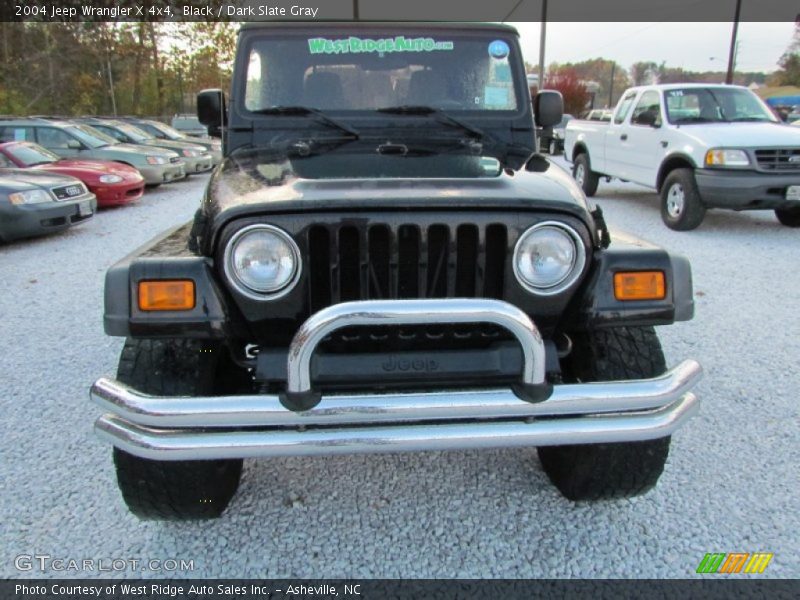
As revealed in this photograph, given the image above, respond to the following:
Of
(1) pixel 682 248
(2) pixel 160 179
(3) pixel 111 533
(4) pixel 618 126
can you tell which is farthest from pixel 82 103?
(3) pixel 111 533

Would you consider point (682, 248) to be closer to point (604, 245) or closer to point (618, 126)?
point (618, 126)

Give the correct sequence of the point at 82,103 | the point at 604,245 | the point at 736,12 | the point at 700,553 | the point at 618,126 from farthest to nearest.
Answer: the point at 82,103 < the point at 736,12 < the point at 618,126 < the point at 700,553 < the point at 604,245

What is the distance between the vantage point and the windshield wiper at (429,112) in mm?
2959

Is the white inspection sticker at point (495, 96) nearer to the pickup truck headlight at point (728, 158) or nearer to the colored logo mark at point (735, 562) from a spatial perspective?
the colored logo mark at point (735, 562)

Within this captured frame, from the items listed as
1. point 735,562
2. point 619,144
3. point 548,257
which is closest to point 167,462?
point 548,257

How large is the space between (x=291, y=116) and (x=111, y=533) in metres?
1.99

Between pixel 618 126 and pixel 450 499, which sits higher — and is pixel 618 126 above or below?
above

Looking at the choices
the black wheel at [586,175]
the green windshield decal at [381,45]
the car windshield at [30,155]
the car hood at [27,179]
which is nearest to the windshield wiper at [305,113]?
the green windshield decal at [381,45]

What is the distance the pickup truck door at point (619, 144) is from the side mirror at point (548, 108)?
6.48m

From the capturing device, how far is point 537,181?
2182mm

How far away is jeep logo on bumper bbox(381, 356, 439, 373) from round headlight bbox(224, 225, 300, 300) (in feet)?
1.34

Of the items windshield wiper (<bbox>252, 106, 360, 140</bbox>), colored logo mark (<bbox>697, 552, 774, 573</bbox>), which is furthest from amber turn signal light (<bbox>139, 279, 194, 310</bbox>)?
colored logo mark (<bbox>697, 552, 774, 573</bbox>)

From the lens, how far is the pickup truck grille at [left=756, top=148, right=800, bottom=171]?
7133 millimetres

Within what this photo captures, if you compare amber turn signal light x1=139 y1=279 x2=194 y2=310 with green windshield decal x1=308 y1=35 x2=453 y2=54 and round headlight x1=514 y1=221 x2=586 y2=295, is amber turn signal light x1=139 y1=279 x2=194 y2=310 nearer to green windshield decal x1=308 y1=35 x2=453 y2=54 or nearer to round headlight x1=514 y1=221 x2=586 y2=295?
round headlight x1=514 y1=221 x2=586 y2=295
